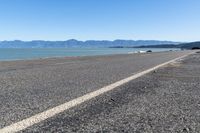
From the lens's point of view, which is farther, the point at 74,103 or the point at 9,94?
the point at 9,94

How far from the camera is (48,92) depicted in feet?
29.5

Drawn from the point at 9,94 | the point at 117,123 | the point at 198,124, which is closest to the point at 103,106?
the point at 117,123

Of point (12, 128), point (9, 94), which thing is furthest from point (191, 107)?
point (9, 94)

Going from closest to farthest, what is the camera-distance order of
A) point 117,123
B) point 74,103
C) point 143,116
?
point 117,123
point 143,116
point 74,103

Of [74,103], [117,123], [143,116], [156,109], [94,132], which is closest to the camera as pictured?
[94,132]

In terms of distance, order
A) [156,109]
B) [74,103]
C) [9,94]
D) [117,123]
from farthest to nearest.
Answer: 1. [9,94]
2. [74,103]
3. [156,109]
4. [117,123]

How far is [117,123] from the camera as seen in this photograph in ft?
17.3

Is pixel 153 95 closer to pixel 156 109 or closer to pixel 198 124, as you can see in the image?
pixel 156 109

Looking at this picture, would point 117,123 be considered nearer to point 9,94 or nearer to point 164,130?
point 164,130

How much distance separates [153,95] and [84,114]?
3.23 meters

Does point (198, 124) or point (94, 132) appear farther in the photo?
point (198, 124)

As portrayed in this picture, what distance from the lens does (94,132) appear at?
4.68 metres

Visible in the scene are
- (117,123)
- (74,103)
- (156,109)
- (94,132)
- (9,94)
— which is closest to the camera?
(94,132)

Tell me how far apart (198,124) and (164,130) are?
734 mm
